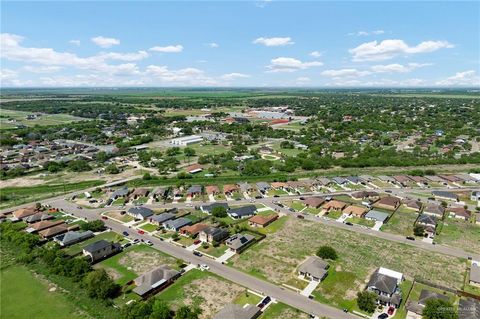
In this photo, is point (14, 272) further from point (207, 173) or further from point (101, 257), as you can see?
point (207, 173)

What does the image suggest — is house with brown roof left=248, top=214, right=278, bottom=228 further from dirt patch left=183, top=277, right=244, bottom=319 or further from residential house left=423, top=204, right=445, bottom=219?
residential house left=423, top=204, right=445, bottom=219

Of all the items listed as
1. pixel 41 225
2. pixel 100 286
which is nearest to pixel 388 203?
pixel 100 286

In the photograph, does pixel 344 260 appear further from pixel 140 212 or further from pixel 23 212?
pixel 23 212

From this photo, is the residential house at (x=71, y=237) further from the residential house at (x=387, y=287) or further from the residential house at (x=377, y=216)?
the residential house at (x=377, y=216)

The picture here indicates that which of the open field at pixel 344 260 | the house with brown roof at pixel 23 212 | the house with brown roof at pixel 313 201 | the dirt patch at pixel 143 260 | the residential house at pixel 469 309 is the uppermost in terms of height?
the house with brown roof at pixel 313 201

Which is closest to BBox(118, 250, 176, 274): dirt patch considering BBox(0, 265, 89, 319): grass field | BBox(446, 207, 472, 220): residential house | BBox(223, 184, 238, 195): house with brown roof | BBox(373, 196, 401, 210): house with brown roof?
BBox(0, 265, 89, 319): grass field

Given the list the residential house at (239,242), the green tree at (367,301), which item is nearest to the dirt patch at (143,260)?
the residential house at (239,242)
